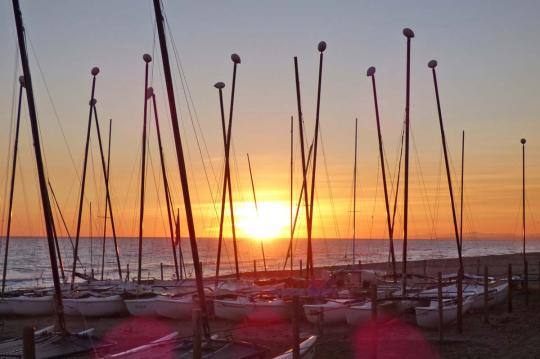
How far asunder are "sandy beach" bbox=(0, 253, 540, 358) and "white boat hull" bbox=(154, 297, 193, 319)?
0.34 metres

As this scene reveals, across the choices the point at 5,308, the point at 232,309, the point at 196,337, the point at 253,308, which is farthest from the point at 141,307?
the point at 196,337

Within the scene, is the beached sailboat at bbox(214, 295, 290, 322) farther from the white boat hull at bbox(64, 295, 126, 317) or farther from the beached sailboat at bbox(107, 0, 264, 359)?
the beached sailboat at bbox(107, 0, 264, 359)

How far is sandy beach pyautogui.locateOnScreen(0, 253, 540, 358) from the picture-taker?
788 inches

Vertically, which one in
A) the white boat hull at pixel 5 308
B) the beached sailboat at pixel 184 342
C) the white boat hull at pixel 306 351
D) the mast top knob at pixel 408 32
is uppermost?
the mast top knob at pixel 408 32

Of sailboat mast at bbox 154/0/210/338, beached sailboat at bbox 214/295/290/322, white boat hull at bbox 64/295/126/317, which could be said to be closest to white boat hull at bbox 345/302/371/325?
beached sailboat at bbox 214/295/290/322

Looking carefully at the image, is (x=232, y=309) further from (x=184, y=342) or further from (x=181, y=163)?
(x=181, y=163)

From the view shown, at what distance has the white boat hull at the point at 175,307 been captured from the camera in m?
28.0

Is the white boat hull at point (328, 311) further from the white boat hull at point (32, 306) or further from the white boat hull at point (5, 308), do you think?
the white boat hull at point (5, 308)

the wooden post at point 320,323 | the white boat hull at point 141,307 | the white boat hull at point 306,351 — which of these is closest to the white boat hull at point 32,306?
the white boat hull at point 141,307

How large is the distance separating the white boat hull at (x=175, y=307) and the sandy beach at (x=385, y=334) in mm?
342

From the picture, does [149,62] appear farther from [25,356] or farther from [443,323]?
[25,356]

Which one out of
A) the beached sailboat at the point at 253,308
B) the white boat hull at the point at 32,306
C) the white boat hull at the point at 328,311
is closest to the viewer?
the white boat hull at the point at 328,311

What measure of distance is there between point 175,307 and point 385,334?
375 inches

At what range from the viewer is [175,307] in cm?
2808
